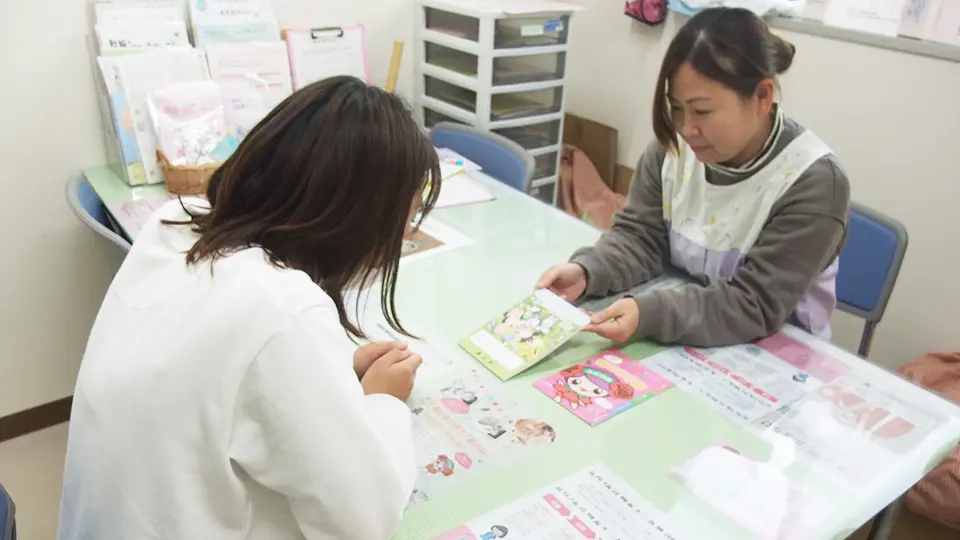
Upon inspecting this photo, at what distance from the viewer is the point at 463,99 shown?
8.25 ft

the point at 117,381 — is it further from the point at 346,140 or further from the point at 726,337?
the point at 726,337

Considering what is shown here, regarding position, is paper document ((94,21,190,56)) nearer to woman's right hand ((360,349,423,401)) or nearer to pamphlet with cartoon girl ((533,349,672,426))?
woman's right hand ((360,349,423,401))

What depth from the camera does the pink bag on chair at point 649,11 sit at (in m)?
2.63

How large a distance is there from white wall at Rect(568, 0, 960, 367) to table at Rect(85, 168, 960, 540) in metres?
1.15

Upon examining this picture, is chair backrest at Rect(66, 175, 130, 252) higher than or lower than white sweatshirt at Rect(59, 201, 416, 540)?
lower

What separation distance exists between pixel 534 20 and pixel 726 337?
4.87 feet

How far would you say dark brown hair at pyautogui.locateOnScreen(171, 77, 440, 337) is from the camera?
0.75 metres

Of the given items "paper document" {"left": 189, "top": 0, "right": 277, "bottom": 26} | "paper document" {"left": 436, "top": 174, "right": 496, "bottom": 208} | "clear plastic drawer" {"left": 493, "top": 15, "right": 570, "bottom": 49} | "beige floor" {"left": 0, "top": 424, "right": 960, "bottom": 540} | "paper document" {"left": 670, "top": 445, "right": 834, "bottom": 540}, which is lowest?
"beige floor" {"left": 0, "top": 424, "right": 960, "bottom": 540}

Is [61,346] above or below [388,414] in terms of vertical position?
below

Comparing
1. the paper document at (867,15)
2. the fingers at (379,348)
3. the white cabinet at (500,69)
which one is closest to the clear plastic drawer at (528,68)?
the white cabinet at (500,69)

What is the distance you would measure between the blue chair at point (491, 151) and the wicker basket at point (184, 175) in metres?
0.65

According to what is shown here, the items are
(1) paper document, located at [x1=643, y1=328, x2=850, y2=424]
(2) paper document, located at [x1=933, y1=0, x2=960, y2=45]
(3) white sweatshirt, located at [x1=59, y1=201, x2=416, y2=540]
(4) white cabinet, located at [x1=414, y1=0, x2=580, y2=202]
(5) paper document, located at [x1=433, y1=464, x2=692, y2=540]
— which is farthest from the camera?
(4) white cabinet, located at [x1=414, y1=0, x2=580, y2=202]

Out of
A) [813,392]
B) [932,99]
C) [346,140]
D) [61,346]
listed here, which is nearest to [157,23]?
[61,346]

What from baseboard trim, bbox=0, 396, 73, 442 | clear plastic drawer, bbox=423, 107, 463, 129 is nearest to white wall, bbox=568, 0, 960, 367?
clear plastic drawer, bbox=423, 107, 463, 129
